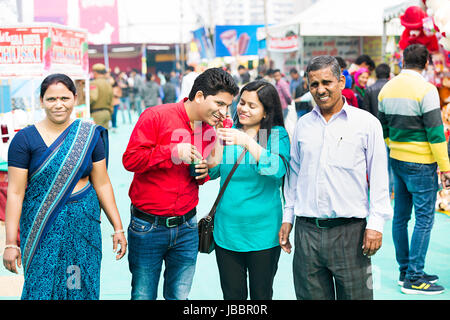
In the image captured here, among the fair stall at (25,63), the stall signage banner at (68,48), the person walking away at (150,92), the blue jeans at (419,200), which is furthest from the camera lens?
the person walking away at (150,92)

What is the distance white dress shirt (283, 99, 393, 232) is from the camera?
8.22 feet

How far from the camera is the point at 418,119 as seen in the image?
12.7 ft

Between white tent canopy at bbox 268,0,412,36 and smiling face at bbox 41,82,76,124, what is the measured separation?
11.1 meters

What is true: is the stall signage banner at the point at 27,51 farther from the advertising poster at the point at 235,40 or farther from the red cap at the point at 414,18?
the advertising poster at the point at 235,40

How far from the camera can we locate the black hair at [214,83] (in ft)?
8.20

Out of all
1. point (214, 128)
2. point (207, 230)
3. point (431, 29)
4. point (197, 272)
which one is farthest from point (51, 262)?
point (431, 29)

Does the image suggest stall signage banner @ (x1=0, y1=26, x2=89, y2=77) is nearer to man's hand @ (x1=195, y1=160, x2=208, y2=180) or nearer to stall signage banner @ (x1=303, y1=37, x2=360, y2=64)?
man's hand @ (x1=195, y1=160, x2=208, y2=180)

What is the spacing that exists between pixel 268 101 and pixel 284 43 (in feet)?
40.3

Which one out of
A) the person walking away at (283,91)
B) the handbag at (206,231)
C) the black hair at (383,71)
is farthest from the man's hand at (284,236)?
the person walking away at (283,91)

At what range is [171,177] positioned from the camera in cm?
260

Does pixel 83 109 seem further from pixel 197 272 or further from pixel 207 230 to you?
pixel 207 230

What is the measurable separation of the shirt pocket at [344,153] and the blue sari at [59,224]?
1.17m

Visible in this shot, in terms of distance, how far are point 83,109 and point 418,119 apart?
460 cm

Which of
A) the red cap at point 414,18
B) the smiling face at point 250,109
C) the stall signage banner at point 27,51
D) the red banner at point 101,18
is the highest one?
the red banner at point 101,18
